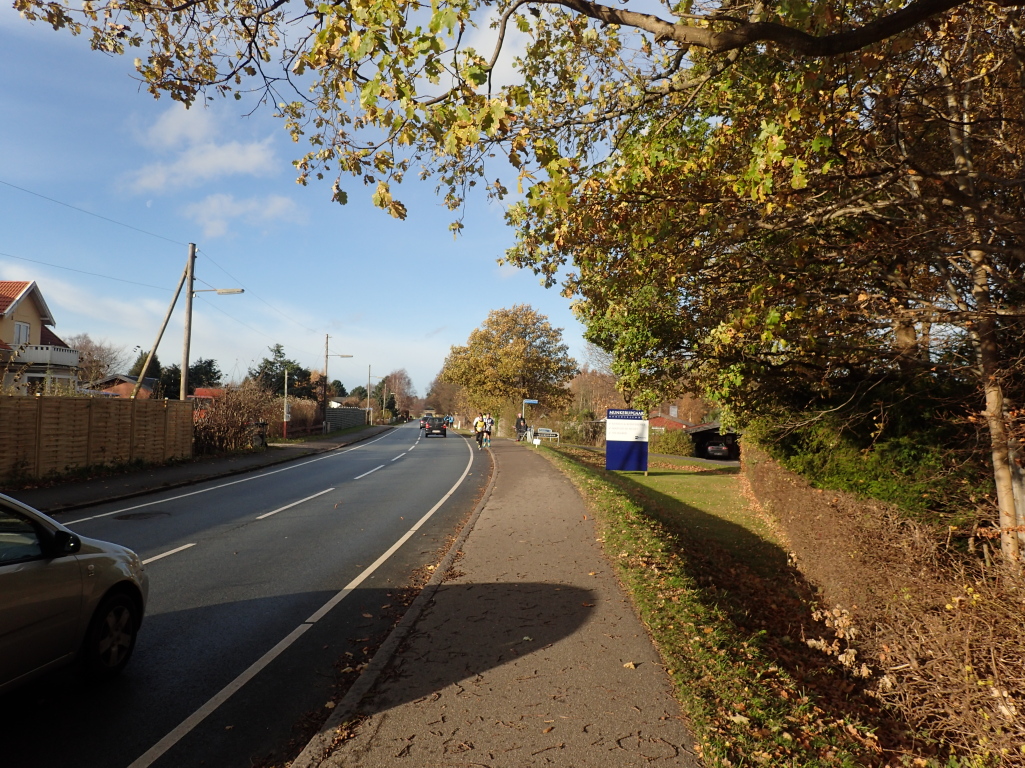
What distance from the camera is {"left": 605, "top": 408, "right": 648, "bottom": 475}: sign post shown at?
914 inches

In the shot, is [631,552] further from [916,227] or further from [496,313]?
[496,313]

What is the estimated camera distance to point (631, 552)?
8844 mm

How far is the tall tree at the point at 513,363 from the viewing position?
2110 inches

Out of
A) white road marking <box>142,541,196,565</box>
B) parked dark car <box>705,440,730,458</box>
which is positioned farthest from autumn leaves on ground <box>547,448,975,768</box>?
parked dark car <box>705,440,730,458</box>

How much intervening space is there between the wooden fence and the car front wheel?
13.5m

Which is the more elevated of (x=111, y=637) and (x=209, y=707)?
(x=111, y=637)

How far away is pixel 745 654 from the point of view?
5375mm

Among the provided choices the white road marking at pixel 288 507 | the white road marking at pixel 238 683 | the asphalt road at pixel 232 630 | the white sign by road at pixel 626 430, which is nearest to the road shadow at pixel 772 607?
the asphalt road at pixel 232 630

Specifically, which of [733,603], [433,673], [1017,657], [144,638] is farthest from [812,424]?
[144,638]

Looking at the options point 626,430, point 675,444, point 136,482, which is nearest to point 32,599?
point 136,482

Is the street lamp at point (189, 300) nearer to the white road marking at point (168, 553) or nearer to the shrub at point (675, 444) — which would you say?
the white road marking at point (168, 553)

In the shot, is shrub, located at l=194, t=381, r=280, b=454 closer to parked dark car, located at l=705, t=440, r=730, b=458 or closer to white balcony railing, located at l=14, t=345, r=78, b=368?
white balcony railing, located at l=14, t=345, r=78, b=368

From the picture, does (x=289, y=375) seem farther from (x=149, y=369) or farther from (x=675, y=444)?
(x=675, y=444)

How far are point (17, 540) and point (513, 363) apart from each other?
48388 millimetres
